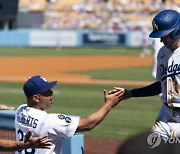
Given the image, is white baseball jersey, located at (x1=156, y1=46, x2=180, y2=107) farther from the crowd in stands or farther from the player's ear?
the crowd in stands

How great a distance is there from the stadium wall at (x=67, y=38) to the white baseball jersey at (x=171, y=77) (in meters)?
36.3

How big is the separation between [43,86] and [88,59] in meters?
26.3

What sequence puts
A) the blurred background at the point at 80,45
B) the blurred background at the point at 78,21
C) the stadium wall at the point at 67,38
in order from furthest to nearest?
the blurred background at the point at 78,21 < the stadium wall at the point at 67,38 < the blurred background at the point at 80,45

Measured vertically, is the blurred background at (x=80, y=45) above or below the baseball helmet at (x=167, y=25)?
below

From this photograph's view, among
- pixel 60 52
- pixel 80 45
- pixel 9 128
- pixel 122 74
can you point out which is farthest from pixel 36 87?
pixel 80 45

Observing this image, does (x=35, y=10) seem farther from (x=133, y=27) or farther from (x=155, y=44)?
(x=155, y=44)

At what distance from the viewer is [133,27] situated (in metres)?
44.5

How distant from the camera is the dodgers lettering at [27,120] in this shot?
434 centimetres

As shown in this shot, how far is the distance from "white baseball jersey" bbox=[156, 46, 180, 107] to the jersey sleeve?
2.62 feet

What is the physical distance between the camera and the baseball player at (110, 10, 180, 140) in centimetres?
439

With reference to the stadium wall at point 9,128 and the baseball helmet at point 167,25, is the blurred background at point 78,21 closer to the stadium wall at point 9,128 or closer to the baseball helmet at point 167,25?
the stadium wall at point 9,128

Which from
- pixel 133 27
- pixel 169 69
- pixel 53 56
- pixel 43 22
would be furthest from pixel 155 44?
pixel 43 22

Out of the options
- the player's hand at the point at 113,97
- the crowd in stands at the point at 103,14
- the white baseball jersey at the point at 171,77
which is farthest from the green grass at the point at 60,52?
the white baseball jersey at the point at 171,77

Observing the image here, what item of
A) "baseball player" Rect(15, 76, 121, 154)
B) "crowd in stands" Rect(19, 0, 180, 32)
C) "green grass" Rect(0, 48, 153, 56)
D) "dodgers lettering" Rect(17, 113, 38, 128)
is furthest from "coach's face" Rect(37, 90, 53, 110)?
"crowd in stands" Rect(19, 0, 180, 32)
